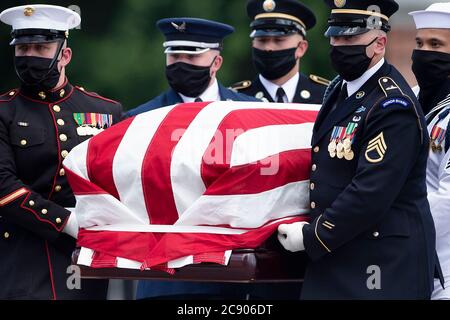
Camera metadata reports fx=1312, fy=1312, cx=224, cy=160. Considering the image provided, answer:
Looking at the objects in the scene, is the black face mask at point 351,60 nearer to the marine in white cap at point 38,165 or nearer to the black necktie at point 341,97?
the black necktie at point 341,97

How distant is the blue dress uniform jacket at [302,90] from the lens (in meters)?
A: 8.02

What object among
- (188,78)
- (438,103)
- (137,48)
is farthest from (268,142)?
(137,48)

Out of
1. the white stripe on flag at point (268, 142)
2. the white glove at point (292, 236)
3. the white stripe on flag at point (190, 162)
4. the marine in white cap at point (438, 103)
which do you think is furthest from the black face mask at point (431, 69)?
the white glove at point (292, 236)

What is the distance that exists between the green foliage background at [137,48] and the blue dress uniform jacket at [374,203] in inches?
304

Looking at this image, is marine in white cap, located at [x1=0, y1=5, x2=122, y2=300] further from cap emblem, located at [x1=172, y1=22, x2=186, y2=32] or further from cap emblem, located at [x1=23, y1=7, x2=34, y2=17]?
cap emblem, located at [x1=172, y1=22, x2=186, y2=32]

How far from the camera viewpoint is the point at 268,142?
6055 mm

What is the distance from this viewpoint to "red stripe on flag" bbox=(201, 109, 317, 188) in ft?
19.5

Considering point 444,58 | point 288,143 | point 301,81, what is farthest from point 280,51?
point 288,143

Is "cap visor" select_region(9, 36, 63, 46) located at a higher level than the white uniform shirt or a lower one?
higher

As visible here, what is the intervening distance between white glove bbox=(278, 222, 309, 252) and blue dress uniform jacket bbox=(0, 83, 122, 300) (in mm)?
1259

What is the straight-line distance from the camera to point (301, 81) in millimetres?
8148

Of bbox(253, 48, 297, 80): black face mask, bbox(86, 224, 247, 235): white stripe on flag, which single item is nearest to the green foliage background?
bbox(253, 48, 297, 80): black face mask
